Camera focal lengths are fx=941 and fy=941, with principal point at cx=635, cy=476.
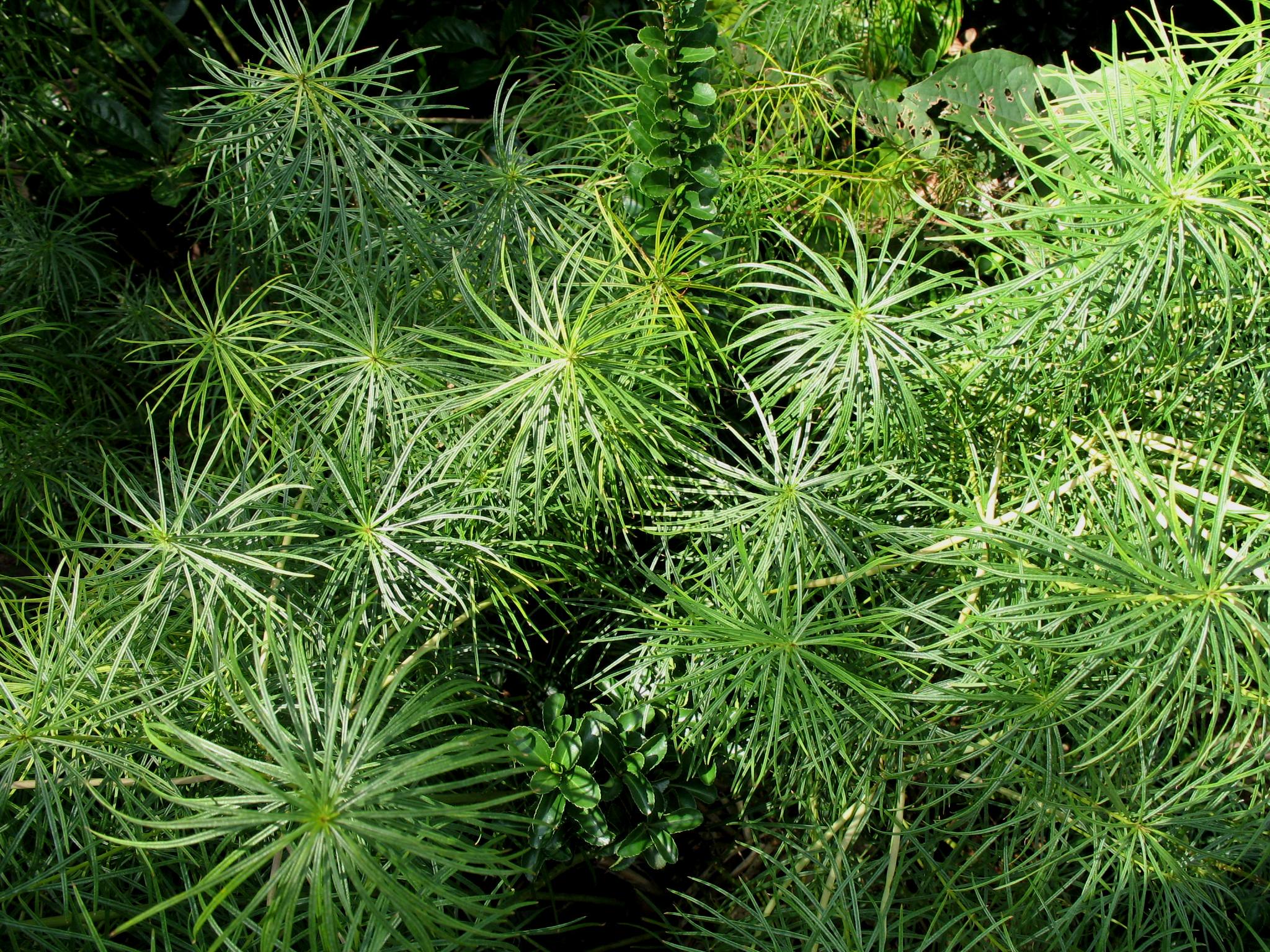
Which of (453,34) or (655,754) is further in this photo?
(453,34)

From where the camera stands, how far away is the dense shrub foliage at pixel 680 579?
823 mm

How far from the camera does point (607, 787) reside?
99 centimetres

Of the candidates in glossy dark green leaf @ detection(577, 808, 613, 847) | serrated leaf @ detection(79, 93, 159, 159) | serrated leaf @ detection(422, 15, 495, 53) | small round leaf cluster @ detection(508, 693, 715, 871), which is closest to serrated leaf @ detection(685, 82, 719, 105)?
small round leaf cluster @ detection(508, 693, 715, 871)

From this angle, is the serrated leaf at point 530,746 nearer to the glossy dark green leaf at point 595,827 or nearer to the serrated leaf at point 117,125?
the glossy dark green leaf at point 595,827

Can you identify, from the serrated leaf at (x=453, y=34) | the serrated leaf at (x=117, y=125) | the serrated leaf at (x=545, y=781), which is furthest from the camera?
the serrated leaf at (x=453, y=34)

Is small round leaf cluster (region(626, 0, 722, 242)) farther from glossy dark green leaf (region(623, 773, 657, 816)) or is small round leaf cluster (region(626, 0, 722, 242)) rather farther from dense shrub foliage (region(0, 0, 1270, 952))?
glossy dark green leaf (region(623, 773, 657, 816))

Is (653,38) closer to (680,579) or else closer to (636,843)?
(680,579)

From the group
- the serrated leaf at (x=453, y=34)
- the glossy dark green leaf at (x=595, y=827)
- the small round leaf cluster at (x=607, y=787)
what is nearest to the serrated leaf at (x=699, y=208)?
the small round leaf cluster at (x=607, y=787)

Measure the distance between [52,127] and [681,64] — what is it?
1.47m

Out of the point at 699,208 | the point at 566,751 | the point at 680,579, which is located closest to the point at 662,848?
the point at 566,751

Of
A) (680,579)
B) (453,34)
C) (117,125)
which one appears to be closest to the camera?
(680,579)

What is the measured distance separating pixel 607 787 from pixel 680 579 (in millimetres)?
234

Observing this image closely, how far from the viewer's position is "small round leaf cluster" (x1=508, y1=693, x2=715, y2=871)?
3.14 feet

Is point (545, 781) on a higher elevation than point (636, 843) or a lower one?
Answer: higher
